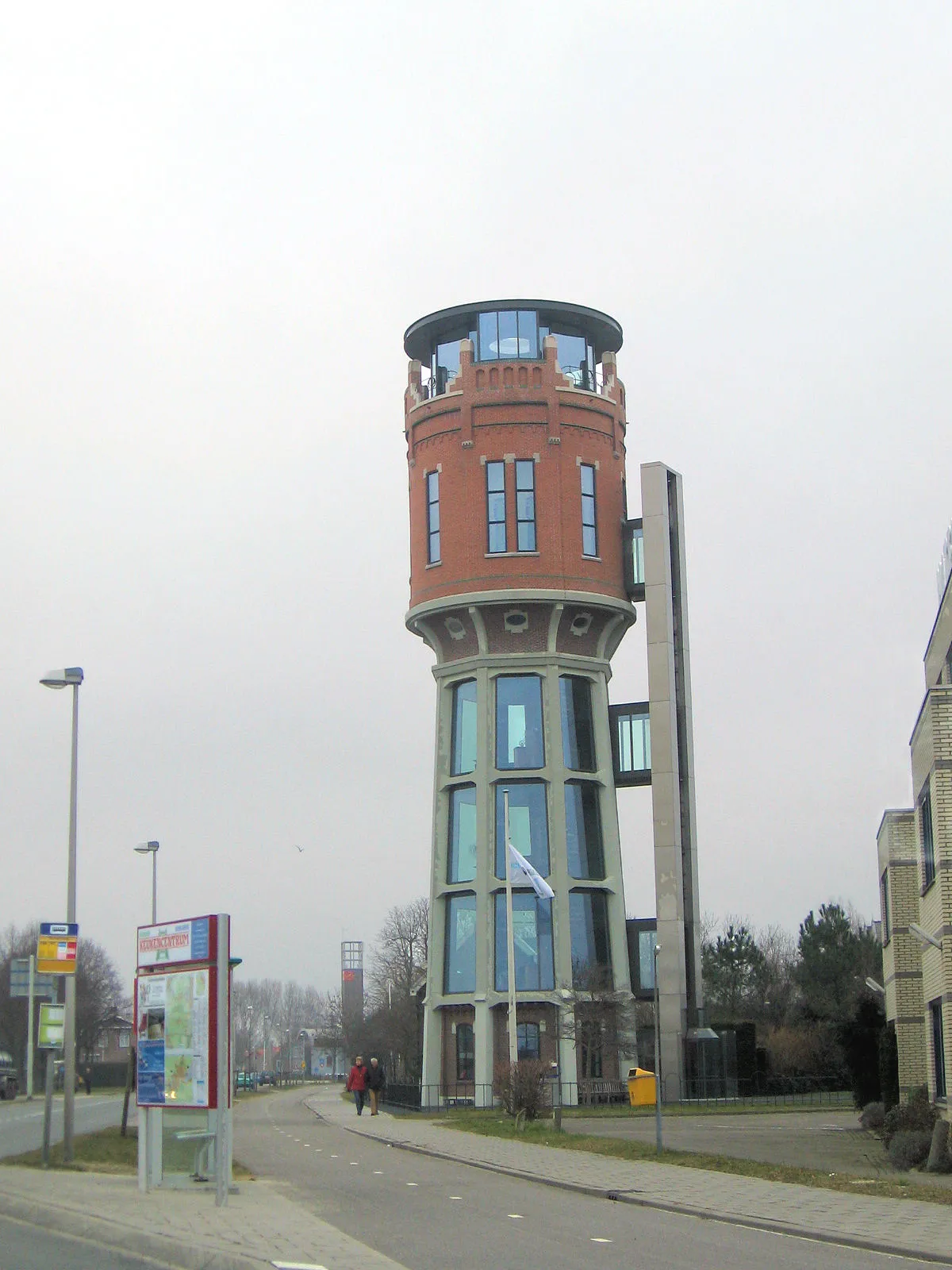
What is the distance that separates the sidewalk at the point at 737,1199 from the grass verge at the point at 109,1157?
451 centimetres

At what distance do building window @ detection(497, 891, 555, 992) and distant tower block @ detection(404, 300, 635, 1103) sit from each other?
6cm

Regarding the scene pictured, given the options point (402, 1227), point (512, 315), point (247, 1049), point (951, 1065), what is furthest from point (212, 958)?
point (247, 1049)

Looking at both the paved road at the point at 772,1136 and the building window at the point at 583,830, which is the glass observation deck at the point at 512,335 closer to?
the building window at the point at 583,830

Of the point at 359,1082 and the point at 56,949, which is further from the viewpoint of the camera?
the point at 359,1082

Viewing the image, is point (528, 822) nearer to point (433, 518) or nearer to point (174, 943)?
point (433, 518)

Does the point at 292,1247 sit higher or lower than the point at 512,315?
lower

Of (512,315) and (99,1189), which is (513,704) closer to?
(512,315)

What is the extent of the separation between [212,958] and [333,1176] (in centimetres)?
610

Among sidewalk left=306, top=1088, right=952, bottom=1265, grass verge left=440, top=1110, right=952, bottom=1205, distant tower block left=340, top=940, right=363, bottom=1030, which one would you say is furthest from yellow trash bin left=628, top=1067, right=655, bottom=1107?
distant tower block left=340, top=940, right=363, bottom=1030

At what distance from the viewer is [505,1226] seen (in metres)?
17.0

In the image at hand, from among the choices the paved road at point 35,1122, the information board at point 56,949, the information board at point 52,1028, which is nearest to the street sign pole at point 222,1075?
the information board at point 56,949

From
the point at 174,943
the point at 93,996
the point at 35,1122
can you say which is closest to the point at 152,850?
the point at 35,1122

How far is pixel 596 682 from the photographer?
55344 millimetres

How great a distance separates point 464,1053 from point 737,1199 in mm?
34494
